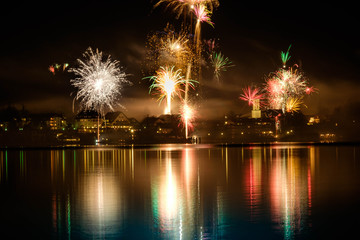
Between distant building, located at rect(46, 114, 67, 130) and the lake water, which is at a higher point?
distant building, located at rect(46, 114, 67, 130)

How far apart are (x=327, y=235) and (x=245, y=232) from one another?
1969 mm

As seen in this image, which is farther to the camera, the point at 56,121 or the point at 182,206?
the point at 56,121

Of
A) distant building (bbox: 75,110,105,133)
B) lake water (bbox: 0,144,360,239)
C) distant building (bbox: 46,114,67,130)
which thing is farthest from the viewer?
distant building (bbox: 46,114,67,130)

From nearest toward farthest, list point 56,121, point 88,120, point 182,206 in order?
1. point 182,206
2. point 88,120
3. point 56,121

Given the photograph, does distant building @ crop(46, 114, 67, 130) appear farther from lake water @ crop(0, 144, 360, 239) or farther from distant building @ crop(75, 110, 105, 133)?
lake water @ crop(0, 144, 360, 239)

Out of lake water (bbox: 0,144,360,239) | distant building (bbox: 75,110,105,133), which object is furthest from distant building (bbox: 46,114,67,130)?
lake water (bbox: 0,144,360,239)

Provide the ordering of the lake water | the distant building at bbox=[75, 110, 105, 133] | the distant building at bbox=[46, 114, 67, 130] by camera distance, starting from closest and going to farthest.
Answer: the lake water → the distant building at bbox=[75, 110, 105, 133] → the distant building at bbox=[46, 114, 67, 130]

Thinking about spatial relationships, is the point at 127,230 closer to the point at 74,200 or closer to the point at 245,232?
the point at 245,232

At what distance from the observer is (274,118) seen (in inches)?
5177

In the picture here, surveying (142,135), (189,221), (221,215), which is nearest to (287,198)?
(221,215)

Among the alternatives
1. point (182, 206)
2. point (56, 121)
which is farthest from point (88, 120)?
point (182, 206)

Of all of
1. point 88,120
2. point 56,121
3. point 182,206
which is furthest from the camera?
point 56,121

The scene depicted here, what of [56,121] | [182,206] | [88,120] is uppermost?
[56,121]

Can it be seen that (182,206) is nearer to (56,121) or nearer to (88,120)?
(88,120)
